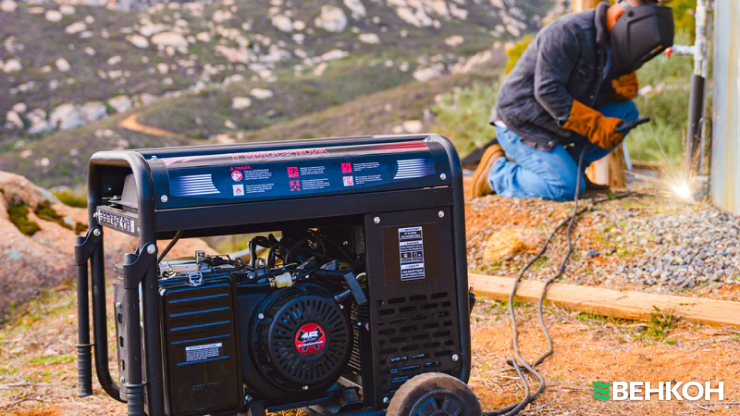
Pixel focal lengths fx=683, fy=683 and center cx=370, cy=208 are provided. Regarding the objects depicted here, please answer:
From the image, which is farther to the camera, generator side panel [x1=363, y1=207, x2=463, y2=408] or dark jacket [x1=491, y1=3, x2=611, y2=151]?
dark jacket [x1=491, y1=3, x2=611, y2=151]

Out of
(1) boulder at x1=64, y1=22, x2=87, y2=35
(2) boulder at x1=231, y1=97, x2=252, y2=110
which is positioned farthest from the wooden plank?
(1) boulder at x1=64, y1=22, x2=87, y2=35

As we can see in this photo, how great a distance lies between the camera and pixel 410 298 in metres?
2.38

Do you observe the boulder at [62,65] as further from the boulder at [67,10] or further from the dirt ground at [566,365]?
the dirt ground at [566,365]

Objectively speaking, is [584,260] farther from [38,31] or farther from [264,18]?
[264,18]

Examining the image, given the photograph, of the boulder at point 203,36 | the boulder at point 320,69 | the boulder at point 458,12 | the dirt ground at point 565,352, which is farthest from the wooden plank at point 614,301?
the boulder at point 458,12

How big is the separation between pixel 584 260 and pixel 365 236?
235 centimetres

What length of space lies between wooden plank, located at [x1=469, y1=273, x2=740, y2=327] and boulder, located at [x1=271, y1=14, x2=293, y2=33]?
42.9m

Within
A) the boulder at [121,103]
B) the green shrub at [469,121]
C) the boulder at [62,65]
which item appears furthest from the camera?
the boulder at [62,65]

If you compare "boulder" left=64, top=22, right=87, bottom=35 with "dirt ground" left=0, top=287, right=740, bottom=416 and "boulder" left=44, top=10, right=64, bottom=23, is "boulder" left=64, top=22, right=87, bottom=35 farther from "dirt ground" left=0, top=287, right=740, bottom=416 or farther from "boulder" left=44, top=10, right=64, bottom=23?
"dirt ground" left=0, top=287, right=740, bottom=416

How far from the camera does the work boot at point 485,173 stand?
18.2 ft

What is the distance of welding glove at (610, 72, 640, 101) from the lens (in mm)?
5160

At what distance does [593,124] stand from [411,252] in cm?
293

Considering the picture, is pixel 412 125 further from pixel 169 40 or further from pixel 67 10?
pixel 67 10

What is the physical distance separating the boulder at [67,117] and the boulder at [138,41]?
8802mm
